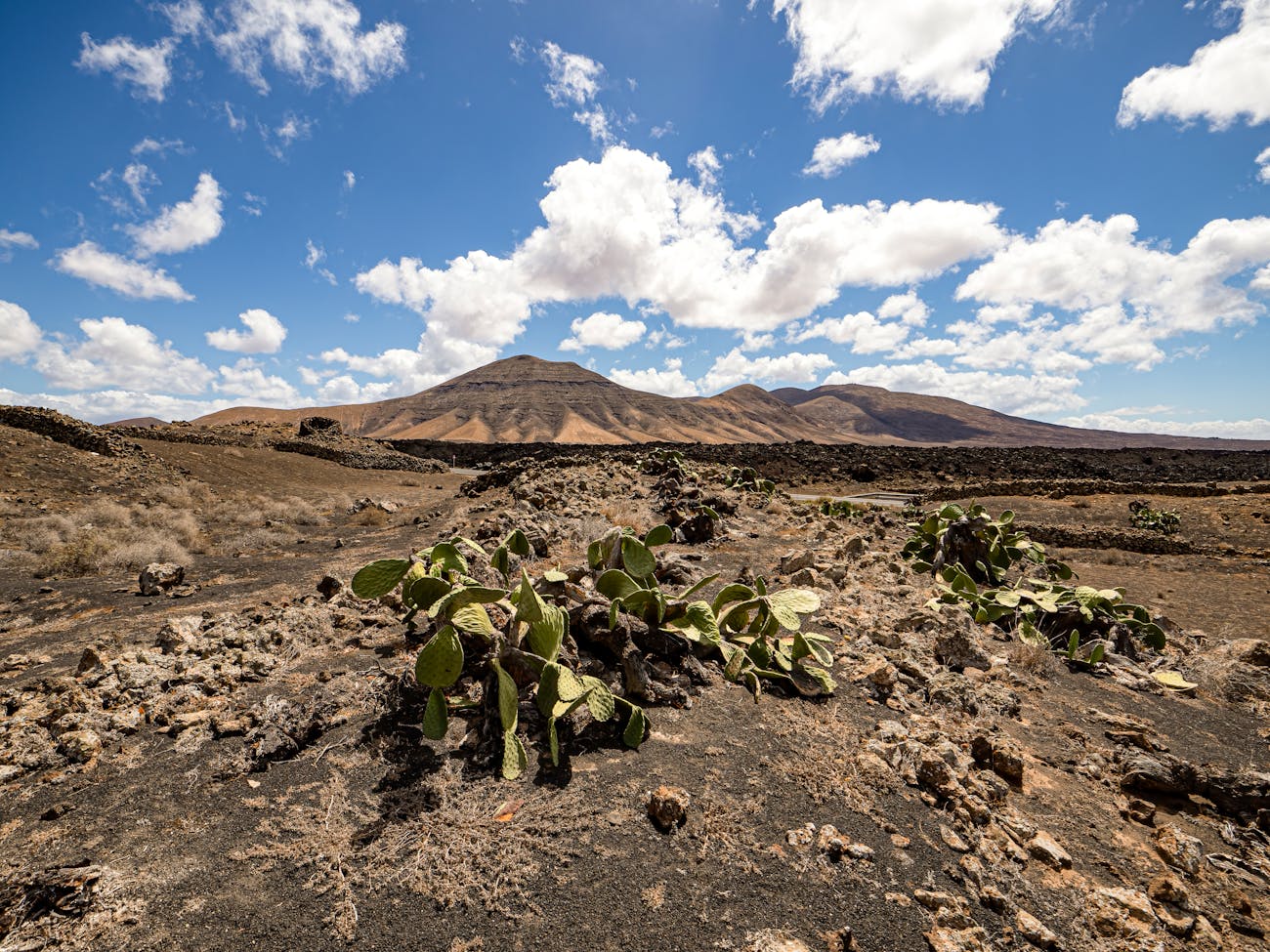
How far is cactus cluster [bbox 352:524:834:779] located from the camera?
2.97m

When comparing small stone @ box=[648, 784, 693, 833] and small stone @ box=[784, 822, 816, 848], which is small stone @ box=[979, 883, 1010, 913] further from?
small stone @ box=[648, 784, 693, 833]

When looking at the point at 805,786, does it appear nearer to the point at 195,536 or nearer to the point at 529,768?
the point at 529,768

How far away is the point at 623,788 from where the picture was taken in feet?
9.15

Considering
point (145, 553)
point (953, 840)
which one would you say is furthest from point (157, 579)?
point (953, 840)

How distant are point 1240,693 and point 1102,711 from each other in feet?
5.62

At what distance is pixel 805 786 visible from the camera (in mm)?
2832

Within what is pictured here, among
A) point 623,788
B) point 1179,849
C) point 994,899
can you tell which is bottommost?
point 1179,849

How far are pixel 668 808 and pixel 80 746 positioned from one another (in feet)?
11.1

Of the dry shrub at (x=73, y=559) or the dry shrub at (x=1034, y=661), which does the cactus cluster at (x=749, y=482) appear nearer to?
the dry shrub at (x=1034, y=661)

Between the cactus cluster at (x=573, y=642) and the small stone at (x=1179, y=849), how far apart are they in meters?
1.78

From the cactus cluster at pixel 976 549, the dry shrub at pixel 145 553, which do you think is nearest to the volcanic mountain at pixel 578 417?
the dry shrub at pixel 145 553

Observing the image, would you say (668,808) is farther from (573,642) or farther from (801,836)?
(573,642)

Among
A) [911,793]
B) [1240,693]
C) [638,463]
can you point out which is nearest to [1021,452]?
[638,463]

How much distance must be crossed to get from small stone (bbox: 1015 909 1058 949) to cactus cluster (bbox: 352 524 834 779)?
1.64 meters
